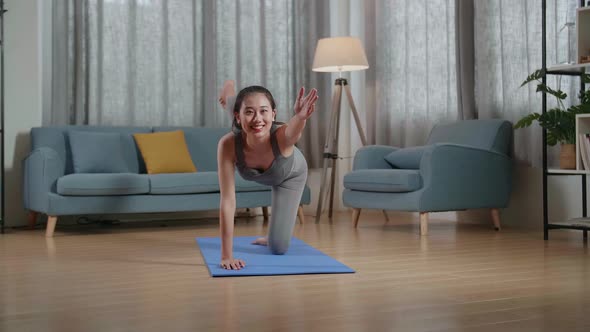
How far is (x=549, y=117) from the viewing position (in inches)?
173

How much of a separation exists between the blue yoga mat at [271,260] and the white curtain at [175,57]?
7.09ft

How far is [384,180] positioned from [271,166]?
1.70 metres

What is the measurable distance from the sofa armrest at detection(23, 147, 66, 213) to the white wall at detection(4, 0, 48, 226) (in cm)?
47

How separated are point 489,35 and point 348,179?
4.79 ft

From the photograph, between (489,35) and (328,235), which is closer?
(328,235)

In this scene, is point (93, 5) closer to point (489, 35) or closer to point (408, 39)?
point (408, 39)

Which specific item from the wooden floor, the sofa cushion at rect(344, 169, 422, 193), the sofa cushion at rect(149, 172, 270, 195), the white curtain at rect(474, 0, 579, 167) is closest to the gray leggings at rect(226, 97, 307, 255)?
the wooden floor

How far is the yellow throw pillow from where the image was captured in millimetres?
5508

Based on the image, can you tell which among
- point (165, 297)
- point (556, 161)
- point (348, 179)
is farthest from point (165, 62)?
point (165, 297)

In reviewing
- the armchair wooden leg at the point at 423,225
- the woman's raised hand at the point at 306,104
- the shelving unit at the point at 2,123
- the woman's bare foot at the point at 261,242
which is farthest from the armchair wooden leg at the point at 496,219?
the shelving unit at the point at 2,123

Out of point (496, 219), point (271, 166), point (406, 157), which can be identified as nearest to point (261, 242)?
point (271, 166)

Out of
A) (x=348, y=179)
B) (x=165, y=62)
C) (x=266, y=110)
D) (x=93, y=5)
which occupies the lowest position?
(x=348, y=179)

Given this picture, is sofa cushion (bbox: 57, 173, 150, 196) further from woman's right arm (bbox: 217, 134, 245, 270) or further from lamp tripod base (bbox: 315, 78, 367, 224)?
woman's right arm (bbox: 217, 134, 245, 270)

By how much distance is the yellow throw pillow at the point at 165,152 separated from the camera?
18.1ft
